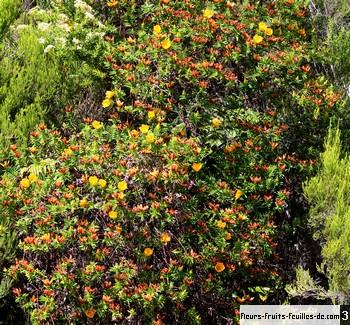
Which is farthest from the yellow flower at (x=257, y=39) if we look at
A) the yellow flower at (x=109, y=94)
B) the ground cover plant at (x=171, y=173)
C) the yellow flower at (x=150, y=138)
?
the yellow flower at (x=150, y=138)

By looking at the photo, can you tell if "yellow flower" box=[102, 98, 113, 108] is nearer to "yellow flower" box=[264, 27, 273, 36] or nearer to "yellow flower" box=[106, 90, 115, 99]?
"yellow flower" box=[106, 90, 115, 99]

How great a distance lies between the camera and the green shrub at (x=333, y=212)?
334 centimetres

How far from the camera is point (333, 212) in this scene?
140 inches

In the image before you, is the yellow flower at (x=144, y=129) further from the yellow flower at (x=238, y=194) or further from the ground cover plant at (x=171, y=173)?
the yellow flower at (x=238, y=194)

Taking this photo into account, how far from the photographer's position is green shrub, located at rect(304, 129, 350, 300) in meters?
3.34

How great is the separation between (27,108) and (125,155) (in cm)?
88

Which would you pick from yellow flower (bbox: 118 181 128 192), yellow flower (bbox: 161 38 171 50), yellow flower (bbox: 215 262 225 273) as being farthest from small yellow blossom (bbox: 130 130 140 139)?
yellow flower (bbox: 215 262 225 273)

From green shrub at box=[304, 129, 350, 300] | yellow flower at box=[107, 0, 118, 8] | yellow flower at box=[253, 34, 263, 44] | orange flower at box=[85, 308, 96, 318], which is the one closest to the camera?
orange flower at box=[85, 308, 96, 318]

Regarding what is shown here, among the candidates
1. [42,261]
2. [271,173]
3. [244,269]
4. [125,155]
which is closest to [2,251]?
[42,261]

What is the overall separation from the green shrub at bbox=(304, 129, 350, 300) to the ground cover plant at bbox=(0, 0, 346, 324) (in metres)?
0.21

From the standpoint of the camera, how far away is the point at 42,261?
3283 mm

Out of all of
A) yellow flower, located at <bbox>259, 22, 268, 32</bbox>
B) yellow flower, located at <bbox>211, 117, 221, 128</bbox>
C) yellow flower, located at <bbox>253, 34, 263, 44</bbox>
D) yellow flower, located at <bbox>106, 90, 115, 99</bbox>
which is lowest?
yellow flower, located at <bbox>211, 117, 221, 128</bbox>

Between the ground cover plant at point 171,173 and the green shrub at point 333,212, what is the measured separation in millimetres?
210

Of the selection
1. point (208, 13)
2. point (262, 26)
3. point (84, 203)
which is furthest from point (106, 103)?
point (262, 26)
